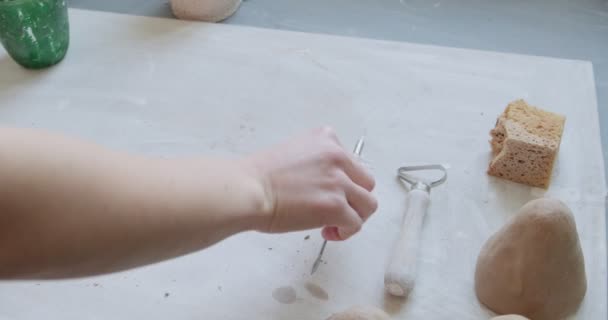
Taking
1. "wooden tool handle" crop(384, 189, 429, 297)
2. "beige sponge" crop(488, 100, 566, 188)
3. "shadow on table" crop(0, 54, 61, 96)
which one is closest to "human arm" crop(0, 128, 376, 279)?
"wooden tool handle" crop(384, 189, 429, 297)

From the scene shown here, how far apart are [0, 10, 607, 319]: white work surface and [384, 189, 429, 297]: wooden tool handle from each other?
0.06 ft

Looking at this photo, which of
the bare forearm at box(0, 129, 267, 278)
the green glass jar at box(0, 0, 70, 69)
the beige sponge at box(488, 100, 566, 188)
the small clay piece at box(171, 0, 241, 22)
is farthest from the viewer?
the small clay piece at box(171, 0, 241, 22)

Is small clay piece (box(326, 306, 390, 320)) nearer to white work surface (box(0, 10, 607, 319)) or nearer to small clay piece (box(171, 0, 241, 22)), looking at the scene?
white work surface (box(0, 10, 607, 319))

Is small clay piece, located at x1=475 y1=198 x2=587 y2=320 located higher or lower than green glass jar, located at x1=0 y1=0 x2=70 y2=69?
higher

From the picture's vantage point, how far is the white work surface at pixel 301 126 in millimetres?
593

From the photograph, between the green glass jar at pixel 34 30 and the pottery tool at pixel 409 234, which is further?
the green glass jar at pixel 34 30

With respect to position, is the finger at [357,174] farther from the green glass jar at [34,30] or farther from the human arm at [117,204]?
the green glass jar at [34,30]

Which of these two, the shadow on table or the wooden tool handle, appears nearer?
the wooden tool handle

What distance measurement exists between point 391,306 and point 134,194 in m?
0.28

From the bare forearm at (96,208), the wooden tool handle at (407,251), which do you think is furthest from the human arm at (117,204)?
the wooden tool handle at (407,251)

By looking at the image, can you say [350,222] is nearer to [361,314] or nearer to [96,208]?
[361,314]

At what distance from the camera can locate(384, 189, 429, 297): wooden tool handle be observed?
57 cm

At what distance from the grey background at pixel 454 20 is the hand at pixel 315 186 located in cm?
45

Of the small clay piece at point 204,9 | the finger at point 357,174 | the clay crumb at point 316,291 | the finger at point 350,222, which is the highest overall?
→ the finger at point 357,174
